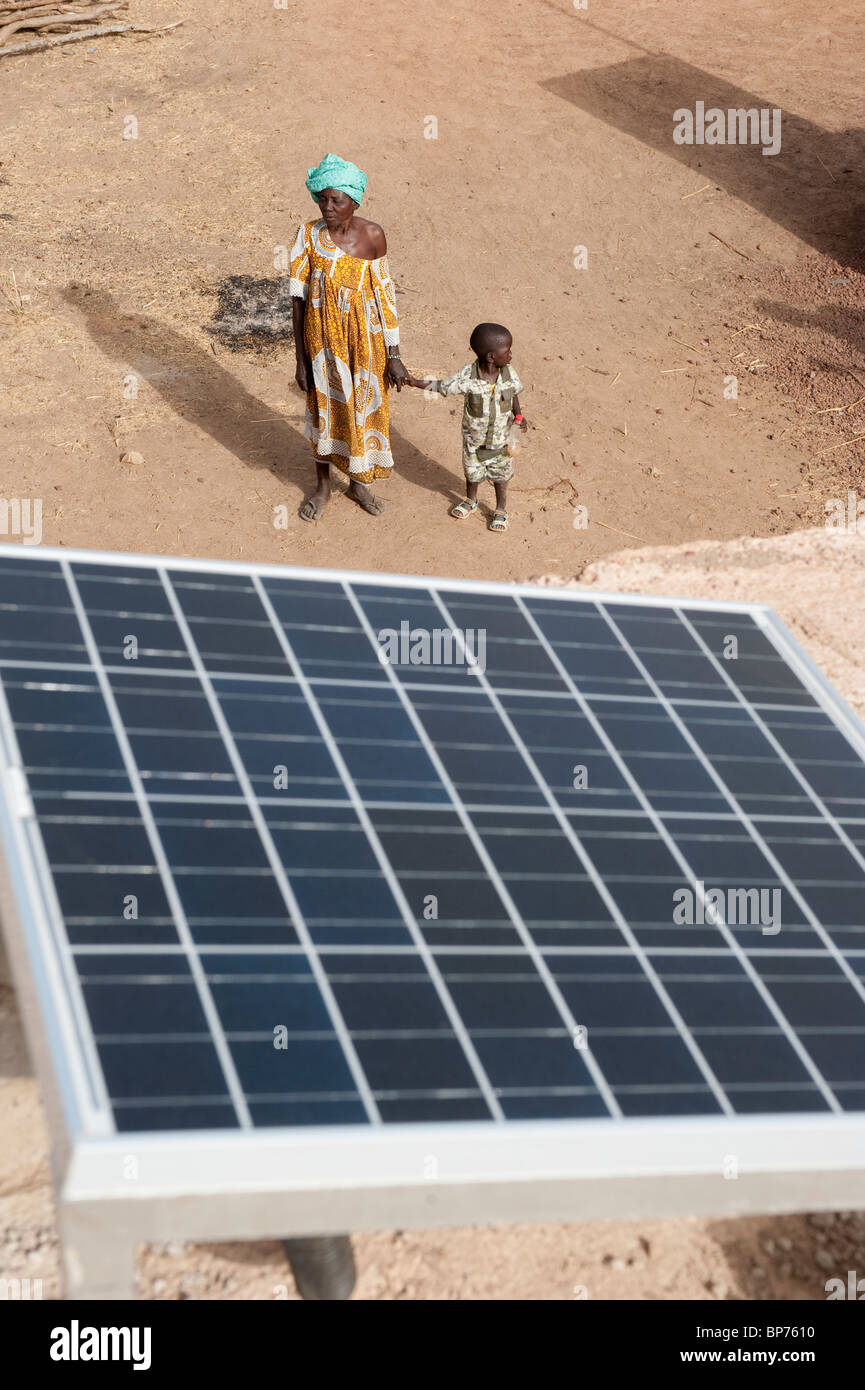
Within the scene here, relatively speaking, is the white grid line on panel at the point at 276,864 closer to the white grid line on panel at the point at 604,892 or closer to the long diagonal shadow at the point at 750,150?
the white grid line on panel at the point at 604,892

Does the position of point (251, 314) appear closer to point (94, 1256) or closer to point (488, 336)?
point (488, 336)

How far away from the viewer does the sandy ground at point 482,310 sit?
21.1 ft

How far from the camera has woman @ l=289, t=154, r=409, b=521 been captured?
9539 millimetres

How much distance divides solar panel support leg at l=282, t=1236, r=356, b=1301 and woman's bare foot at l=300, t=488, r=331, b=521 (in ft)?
20.4

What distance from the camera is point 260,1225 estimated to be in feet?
11.9

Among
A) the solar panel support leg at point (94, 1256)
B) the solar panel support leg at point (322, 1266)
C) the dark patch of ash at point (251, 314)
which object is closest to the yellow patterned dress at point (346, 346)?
the dark patch of ash at point (251, 314)

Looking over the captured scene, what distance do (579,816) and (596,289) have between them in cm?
1016

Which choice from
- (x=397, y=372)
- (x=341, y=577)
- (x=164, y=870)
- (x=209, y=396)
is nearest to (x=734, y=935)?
(x=164, y=870)

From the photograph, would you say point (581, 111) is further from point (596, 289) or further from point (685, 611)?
point (685, 611)

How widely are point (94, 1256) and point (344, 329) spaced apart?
25.0ft

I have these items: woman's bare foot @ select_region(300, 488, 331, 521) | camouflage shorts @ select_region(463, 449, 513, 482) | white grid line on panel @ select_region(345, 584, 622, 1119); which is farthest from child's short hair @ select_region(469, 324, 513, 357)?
white grid line on panel @ select_region(345, 584, 622, 1119)
